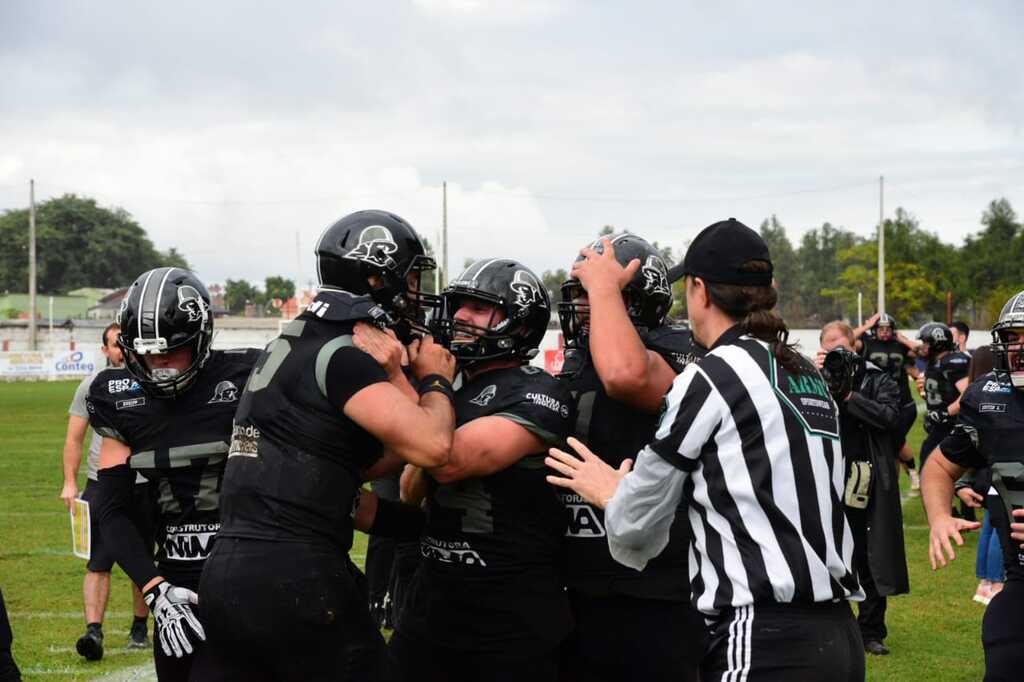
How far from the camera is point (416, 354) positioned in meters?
4.38

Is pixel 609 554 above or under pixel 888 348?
under

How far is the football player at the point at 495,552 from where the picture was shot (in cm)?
420

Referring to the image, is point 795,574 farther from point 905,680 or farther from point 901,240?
point 901,240

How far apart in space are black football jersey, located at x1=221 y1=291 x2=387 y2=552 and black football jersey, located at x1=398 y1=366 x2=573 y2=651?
489 mm

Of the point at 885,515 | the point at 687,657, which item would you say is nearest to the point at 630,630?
the point at 687,657

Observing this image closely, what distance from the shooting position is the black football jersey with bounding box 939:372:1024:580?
5.17m

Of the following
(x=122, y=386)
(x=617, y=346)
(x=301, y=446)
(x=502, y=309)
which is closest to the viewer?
(x=301, y=446)

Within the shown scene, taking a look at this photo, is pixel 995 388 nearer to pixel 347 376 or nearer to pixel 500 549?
pixel 500 549

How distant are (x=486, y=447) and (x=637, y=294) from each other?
124cm

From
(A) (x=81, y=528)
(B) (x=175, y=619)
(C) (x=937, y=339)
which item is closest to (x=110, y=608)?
(A) (x=81, y=528)

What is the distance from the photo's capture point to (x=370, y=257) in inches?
169

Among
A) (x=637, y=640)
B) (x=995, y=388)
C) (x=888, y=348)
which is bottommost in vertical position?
(x=637, y=640)

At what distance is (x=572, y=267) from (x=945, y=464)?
224 centimetres

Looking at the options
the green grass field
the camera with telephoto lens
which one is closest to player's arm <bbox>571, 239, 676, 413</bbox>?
the camera with telephoto lens
